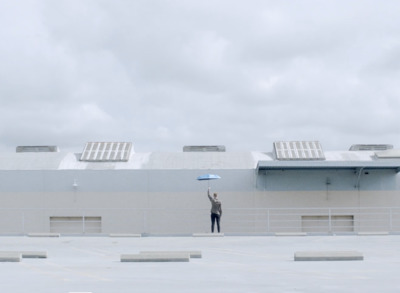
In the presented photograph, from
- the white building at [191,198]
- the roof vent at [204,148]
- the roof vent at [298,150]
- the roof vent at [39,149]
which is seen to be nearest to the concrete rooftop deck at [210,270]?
the white building at [191,198]

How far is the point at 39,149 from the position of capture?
33.4 m

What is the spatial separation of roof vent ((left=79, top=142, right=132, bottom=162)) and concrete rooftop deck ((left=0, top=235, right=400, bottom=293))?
10.1 m

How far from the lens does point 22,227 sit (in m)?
28.9

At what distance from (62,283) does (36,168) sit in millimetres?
19567

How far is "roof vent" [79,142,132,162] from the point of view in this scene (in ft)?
103

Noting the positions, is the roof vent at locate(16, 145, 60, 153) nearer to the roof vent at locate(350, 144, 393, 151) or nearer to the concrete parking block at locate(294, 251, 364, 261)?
the roof vent at locate(350, 144, 393, 151)

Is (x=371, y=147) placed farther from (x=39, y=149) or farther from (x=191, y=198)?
(x=39, y=149)

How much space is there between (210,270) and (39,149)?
858 inches

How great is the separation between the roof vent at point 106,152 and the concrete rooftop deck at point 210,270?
10134 mm

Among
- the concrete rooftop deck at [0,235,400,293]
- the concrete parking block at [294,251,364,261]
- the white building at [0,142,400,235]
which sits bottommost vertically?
the concrete rooftop deck at [0,235,400,293]

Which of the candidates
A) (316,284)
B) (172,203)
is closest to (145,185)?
(172,203)

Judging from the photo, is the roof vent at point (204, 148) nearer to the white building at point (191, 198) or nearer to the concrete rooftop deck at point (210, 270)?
the white building at point (191, 198)

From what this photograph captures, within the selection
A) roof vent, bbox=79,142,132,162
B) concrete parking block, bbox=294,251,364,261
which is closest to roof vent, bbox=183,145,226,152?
roof vent, bbox=79,142,132,162

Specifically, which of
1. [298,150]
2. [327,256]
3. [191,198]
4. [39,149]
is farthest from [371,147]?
[327,256]
